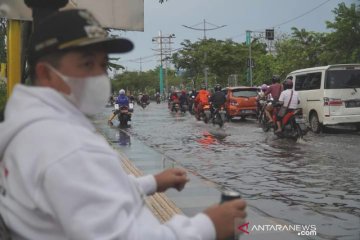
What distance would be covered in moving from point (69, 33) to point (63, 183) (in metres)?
0.48

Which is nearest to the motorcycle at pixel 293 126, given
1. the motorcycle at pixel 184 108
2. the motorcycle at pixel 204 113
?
the motorcycle at pixel 204 113

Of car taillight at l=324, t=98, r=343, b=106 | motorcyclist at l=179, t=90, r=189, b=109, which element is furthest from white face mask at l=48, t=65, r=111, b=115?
motorcyclist at l=179, t=90, r=189, b=109

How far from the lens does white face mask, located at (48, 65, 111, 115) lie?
1.68 metres

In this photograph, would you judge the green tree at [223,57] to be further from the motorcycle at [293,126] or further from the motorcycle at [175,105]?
the motorcycle at [293,126]

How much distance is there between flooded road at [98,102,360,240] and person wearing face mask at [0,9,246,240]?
377 cm

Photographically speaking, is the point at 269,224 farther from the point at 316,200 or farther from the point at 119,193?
the point at 119,193

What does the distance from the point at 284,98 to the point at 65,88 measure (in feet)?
41.9

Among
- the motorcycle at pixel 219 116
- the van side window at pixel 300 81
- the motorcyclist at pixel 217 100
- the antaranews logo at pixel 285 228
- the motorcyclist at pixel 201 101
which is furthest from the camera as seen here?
the motorcyclist at pixel 201 101

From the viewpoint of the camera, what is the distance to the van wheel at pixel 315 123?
52.4 feet

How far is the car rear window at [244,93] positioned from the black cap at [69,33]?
2086 centimetres

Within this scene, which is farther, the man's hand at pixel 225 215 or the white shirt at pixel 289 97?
the white shirt at pixel 289 97

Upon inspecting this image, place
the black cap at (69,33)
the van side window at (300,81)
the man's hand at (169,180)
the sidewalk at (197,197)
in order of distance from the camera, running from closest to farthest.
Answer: the black cap at (69,33), the man's hand at (169,180), the sidewalk at (197,197), the van side window at (300,81)

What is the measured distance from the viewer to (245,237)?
478cm

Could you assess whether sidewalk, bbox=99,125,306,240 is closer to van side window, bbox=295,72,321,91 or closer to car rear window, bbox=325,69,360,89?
car rear window, bbox=325,69,360,89
